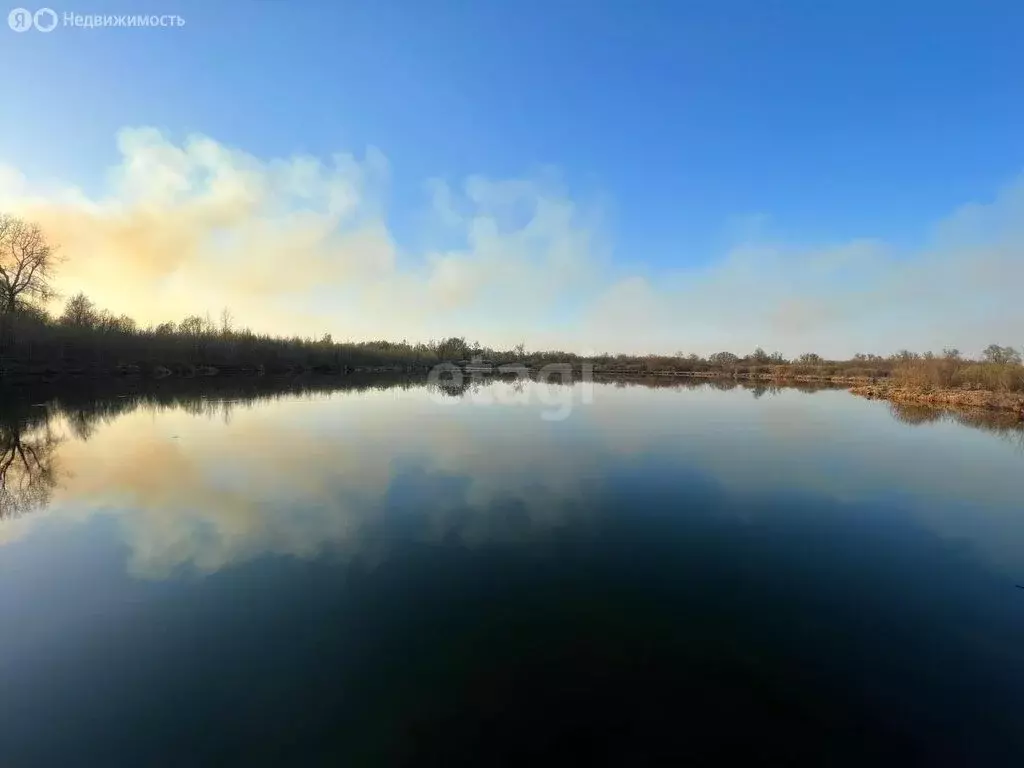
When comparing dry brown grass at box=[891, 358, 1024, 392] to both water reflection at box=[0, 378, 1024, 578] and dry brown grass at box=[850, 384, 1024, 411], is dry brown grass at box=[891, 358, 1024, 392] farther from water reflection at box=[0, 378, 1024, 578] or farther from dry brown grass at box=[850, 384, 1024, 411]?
water reflection at box=[0, 378, 1024, 578]

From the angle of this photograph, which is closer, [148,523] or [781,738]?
[781,738]

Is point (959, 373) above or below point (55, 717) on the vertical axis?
above

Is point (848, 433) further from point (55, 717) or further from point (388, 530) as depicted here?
point (55, 717)

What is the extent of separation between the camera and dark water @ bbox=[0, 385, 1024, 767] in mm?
2887

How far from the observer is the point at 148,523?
622cm

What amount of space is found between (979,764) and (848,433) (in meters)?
15.0

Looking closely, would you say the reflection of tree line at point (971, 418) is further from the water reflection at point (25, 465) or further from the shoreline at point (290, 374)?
the water reflection at point (25, 465)

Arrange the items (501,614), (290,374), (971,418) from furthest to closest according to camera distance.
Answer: (290,374) → (971,418) → (501,614)

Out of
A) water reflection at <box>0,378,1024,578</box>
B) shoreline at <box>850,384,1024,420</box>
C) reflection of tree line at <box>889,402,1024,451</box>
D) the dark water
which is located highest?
shoreline at <box>850,384,1024,420</box>

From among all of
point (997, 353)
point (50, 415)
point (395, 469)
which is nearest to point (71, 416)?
point (50, 415)

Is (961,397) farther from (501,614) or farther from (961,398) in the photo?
(501,614)

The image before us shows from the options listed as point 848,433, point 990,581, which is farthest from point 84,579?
point 848,433

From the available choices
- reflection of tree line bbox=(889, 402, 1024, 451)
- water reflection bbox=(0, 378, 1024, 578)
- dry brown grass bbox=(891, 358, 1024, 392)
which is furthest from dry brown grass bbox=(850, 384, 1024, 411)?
water reflection bbox=(0, 378, 1024, 578)

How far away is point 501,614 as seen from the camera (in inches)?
164
